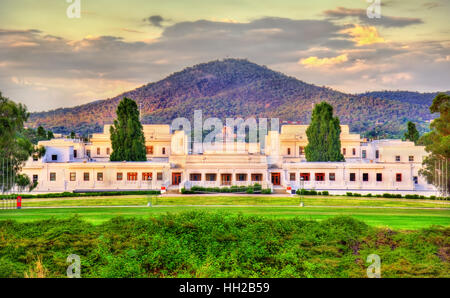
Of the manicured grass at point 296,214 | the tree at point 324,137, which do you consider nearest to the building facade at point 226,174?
the tree at point 324,137

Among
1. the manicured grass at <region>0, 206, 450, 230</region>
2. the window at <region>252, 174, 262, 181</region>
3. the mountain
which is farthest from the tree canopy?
the mountain

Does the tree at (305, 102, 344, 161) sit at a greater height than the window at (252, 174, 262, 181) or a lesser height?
greater

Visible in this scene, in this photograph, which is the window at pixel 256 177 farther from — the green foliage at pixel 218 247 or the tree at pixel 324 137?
the green foliage at pixel 218 247

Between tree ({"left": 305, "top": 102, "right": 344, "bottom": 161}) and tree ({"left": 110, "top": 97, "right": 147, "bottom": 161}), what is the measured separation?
17720 millimetres

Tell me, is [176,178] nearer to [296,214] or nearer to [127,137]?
[127,137]

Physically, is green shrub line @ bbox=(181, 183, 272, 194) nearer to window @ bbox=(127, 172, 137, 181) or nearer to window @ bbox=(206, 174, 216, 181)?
window @ bbox=(206, 174, 216, 181)

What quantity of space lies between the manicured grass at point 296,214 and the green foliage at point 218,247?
2243 millimetres

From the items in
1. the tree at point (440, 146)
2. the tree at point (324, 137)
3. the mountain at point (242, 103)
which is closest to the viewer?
the tree at point (440, 146)

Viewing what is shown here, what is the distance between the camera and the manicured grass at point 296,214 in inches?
803

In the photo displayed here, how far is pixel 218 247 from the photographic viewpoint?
1545 centimetres

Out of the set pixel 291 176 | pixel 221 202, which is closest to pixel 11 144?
pixel 221 202

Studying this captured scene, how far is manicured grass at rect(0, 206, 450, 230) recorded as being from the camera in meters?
20.4

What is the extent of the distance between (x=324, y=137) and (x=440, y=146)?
52.8 ft
